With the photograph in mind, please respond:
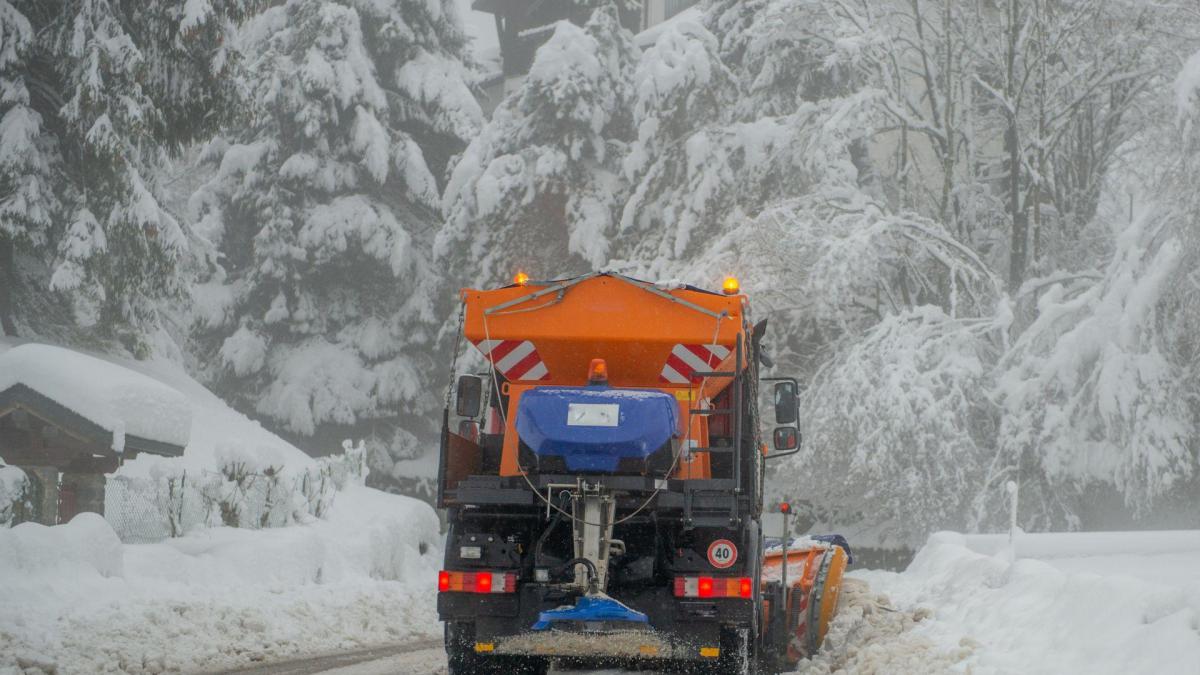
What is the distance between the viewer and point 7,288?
21.5 metres

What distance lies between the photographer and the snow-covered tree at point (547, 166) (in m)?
27.9

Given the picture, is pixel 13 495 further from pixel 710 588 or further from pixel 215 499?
pixel 710 588

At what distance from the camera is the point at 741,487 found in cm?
805

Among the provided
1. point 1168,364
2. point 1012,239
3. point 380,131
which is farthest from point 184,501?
point 380,131

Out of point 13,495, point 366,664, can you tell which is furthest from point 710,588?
point 13,495

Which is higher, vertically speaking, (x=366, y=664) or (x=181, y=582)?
(x=181, y=582)

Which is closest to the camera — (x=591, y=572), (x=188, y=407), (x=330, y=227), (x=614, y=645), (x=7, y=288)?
(x=591, y=572)

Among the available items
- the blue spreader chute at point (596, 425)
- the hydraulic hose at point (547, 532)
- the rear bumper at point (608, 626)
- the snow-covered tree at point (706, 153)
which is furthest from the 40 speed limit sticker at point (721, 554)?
the snow-covered tree at point (706, 153)

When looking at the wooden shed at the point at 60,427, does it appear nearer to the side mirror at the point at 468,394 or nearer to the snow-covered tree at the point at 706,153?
the side mirror at the point at 468,394

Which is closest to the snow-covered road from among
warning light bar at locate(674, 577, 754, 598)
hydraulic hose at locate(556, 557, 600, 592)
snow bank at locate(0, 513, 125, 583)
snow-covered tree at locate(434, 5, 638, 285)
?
snow bank at locate(0, 513, 125, 583)

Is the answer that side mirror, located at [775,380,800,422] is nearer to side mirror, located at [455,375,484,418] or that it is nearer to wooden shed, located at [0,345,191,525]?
side mirror, located at [455,375,484,418]

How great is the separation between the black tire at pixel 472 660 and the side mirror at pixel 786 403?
7.26ft

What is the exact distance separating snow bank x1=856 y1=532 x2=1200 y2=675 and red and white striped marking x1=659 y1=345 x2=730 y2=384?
93.6 inches

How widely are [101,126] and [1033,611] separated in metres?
15.4
